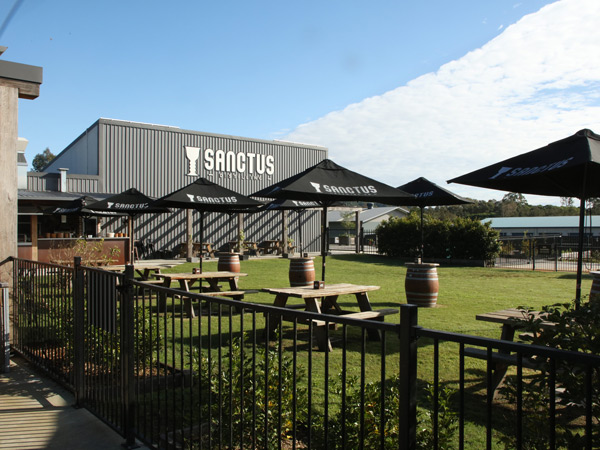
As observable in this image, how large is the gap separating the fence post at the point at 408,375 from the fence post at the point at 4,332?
484cm

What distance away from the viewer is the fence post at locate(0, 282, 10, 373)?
538 centimetres

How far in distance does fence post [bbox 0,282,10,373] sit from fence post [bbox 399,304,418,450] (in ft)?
15.9

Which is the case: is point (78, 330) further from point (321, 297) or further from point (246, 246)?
point (246, 246)

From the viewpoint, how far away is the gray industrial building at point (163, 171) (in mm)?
22531

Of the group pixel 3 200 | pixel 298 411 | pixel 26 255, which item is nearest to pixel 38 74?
pixel 3 200

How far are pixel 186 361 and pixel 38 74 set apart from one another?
3.79m

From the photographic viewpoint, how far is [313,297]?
6656mm

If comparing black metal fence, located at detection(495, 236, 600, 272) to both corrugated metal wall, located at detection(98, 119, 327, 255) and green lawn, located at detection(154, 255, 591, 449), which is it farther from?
corrugated metal wall, located at detection(98, 119, 327, 255)

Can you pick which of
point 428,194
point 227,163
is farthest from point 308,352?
point 227,163

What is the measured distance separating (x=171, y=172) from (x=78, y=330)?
22.3 m

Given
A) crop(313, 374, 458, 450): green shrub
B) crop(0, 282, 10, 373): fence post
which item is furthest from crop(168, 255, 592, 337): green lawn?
crop(0, 282, 10, 373): fence post

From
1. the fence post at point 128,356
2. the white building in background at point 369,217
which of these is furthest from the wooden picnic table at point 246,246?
the white building in background at point 369,217

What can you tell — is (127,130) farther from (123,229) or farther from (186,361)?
(186,361)

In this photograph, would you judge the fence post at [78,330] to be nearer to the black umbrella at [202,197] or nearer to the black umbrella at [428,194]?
the black umbrella at [202,197]
